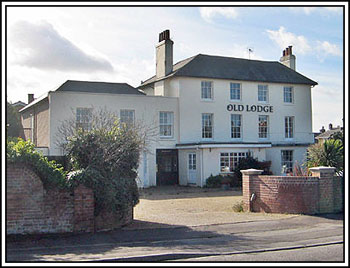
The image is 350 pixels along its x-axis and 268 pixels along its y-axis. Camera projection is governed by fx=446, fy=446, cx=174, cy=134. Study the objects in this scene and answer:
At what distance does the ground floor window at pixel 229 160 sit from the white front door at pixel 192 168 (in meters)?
1.73

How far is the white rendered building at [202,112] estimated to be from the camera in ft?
91.7

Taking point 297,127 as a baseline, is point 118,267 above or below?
below

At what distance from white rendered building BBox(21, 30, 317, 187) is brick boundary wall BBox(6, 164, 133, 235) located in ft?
49.1

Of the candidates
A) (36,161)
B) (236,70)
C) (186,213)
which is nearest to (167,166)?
(236,70)

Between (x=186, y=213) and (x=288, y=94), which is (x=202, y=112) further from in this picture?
(x=186, y=213)

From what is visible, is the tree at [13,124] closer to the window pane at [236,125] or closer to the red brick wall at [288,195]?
the window pane at [236,125]

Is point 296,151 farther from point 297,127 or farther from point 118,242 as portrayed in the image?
point 118,242

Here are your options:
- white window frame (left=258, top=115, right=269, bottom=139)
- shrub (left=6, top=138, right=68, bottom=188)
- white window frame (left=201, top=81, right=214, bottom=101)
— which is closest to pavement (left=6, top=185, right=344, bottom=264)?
shrub (left=6, top=138, right=68, bottom=188)

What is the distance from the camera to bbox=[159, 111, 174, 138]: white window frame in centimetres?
2942

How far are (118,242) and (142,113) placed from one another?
60.8ft

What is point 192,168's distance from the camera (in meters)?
29.2

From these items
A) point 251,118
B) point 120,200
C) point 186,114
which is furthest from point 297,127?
point 120,200

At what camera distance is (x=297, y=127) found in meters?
34.2

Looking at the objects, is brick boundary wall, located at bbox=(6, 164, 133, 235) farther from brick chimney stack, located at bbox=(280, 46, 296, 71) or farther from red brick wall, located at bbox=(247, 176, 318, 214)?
brick chimney stack, located at bbox=(280, 46, 296, 71)
